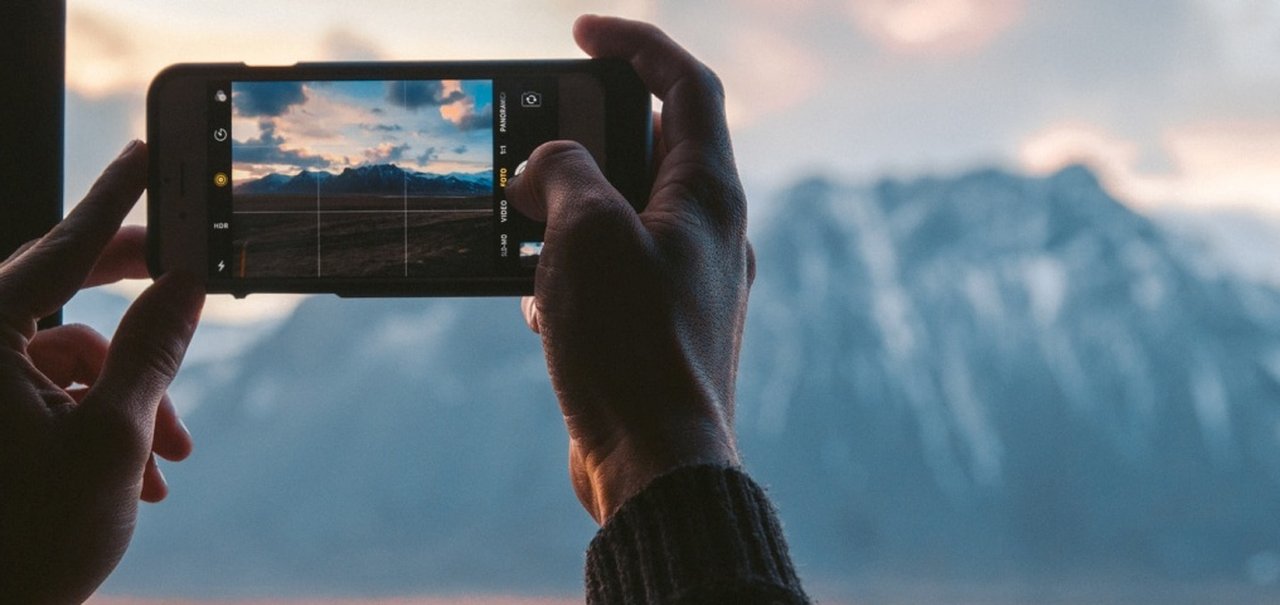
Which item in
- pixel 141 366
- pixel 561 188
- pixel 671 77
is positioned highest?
pixel 671 77

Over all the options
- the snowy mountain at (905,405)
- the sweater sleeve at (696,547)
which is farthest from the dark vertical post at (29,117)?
the sweater sleeve at (696,547)

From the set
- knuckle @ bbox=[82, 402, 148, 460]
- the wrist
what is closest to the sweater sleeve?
the wrist

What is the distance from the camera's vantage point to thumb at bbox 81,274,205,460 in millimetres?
616

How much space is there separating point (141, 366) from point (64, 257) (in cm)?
9

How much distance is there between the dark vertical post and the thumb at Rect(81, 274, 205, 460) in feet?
1.74

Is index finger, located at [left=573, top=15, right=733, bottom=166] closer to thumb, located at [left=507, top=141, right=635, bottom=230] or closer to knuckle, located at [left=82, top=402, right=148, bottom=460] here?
thumb, located at [left=507, top=141, right=635, bottom=230]

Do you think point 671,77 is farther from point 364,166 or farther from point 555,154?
point 364,166

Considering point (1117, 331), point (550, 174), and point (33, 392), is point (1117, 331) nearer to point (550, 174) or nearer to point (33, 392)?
point (550, 174)

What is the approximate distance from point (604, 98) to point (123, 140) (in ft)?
2.27

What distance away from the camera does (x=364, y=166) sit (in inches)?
31.4


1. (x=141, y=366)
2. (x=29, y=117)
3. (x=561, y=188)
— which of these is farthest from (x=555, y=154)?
(x=29, y=117)

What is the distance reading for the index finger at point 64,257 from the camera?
63 centimetres

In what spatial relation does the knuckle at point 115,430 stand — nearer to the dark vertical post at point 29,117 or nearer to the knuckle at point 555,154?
the knuckle at point 555,154

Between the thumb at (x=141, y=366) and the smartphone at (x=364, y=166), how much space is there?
0.10 meters
